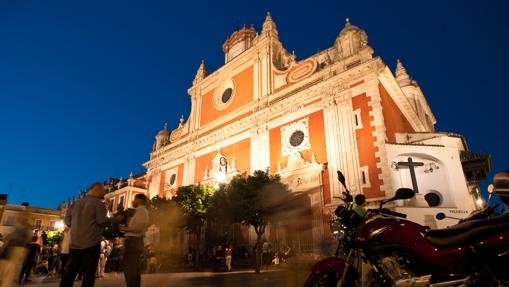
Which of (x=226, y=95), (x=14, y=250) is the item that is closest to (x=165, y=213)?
(x=226, y=95)

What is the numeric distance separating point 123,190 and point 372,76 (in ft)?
109

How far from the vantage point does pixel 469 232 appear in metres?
2.33

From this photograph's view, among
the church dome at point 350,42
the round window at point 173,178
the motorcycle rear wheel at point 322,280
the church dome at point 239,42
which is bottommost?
the motorcycle rear wheel at point 322,280

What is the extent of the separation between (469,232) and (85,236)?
4.63m

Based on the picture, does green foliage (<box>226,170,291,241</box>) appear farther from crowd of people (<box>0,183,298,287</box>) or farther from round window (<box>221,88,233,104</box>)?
round window (<box>221,88,233,104</box>)

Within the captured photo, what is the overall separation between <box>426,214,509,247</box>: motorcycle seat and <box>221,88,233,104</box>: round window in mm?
22098

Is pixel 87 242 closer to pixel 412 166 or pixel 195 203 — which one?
pixel 195 203

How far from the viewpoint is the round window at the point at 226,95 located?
79.0 ft

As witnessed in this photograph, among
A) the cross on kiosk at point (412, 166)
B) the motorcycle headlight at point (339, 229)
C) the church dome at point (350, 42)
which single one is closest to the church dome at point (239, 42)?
the church dome at point (350, 42)

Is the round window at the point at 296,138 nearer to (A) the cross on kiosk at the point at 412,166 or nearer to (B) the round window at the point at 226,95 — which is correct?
(A) the cross on kiosk at the point at 412,166

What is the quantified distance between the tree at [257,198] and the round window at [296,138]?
7.96 feet

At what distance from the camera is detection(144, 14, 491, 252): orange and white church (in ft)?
47.2

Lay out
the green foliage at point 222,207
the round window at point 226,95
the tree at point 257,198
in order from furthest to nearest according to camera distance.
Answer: the round window at point 226,95 → the green foliage at point 222,207 → the tree at point 257,198

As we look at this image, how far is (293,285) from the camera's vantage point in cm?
468
